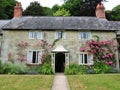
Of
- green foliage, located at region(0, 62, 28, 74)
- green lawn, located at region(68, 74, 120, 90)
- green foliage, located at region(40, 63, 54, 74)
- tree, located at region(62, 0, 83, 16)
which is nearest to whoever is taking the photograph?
green lawn, located at region(68, 74, 120, 90)

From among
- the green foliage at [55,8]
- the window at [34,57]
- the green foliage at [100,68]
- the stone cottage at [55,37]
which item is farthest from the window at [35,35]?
the green foliage at [55,8]

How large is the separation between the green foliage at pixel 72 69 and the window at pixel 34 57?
3.85 metres

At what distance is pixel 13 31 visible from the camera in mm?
27984

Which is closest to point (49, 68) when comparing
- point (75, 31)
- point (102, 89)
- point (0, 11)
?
point (75, 31)

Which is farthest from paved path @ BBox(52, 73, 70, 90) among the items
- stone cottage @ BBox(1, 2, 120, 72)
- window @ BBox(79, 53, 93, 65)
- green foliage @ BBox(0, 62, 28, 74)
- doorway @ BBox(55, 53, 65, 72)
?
doorway @ BBox(55, 53, 65, 72)

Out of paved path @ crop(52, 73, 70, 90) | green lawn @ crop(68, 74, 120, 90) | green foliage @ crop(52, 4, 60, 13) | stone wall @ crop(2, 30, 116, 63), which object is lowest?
paved path @ crop(52, 73, 70, 90)

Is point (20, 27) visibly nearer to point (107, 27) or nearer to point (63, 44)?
point (63, 44)

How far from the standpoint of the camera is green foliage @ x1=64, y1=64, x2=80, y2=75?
25.0m

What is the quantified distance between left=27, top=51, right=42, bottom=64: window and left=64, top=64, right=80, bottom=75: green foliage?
12.6 feet

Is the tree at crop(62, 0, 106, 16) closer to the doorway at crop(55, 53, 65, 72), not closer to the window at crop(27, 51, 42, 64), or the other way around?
the doorway at crop(55, 53, 65, 72)

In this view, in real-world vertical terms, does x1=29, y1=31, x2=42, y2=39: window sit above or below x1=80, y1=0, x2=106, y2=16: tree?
below

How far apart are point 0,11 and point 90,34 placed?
31.4 m

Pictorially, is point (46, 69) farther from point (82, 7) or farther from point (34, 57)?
point (82, 7)

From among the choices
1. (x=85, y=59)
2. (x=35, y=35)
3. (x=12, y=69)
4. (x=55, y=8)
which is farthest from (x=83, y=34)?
(x=55, y=8)
